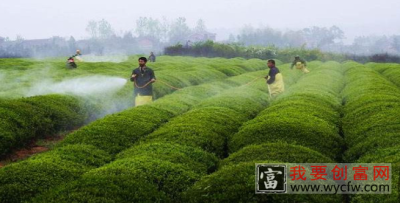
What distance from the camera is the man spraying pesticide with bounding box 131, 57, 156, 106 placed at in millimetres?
19219

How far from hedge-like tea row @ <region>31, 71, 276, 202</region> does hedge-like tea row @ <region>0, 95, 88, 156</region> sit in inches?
191

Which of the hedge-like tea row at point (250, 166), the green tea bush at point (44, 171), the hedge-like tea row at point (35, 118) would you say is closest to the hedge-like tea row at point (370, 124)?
the hedge-like tea row at point (250, 166)

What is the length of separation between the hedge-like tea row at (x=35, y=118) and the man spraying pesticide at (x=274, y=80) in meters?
8.79

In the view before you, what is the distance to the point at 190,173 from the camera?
10648 mm

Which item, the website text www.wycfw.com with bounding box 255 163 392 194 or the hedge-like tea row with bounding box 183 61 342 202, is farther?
the website text www.wycfw.com with bounding box 255 163 392 194

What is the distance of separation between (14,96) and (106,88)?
16.9ft

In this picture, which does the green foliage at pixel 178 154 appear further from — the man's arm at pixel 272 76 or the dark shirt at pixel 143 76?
the man's arm at pixel 272 76

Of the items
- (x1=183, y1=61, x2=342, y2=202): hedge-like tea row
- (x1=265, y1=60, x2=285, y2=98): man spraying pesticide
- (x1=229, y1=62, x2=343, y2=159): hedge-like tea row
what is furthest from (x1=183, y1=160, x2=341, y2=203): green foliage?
(x1=265, y1=60, x2=285, y2=98): man spraying pesticide

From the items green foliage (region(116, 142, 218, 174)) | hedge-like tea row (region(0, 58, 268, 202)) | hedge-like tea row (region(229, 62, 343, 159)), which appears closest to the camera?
hedge-like tea row (region(0, 58, 268, 202))

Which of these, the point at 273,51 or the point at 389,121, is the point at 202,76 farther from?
the point at 273,51

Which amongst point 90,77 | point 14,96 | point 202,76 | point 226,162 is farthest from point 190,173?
point 202,76

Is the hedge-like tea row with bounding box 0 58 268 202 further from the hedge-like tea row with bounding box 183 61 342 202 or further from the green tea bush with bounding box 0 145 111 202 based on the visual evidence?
the hedge-like tea row with bounding box 183 61 342 202

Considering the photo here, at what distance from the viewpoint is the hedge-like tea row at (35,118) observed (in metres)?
15.7

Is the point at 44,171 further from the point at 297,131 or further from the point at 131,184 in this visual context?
the point at 297,131
